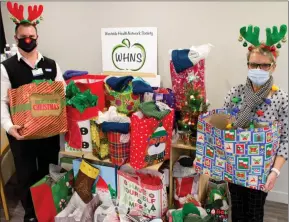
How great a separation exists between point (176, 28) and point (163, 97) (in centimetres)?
61

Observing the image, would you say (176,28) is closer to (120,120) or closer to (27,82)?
(120,120)

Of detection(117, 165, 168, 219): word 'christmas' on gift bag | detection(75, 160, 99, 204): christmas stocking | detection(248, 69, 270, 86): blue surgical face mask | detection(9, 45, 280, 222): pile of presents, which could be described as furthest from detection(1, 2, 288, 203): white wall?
detection(75, 160, 99, 204): christmas stocking

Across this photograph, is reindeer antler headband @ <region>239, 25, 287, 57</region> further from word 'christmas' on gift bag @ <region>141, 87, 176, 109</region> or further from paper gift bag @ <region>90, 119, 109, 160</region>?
paper gift bag @ <region>90, 119, 109, 160</region>

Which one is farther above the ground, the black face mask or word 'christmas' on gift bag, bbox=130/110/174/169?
the black face mask

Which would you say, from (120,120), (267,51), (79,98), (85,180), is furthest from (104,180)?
(267,51)

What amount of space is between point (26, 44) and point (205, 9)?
1316 millimetres

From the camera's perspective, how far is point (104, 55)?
246 centimetres

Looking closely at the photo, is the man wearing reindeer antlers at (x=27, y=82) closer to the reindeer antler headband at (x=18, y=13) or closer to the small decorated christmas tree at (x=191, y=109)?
the reindeer antler headband at (x=18, y=13)

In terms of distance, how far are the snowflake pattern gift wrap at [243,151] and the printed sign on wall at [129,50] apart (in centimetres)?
91

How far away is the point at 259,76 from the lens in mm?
1476

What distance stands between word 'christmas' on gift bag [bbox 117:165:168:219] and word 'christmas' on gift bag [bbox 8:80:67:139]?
614 millimetres

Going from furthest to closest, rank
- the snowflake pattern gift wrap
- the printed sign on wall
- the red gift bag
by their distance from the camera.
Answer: the printed sign on wall < the red gift bag < the snowflake pattern gift wrap

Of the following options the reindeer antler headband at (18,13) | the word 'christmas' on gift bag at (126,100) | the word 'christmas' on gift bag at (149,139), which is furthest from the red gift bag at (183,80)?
the reindeer antler headband at (18,13)

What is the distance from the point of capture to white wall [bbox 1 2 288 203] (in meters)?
2.05
